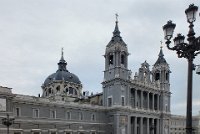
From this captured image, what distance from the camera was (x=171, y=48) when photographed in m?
14.7

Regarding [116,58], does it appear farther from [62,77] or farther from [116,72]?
[62,77]

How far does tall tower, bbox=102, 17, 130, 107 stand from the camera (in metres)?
68.8

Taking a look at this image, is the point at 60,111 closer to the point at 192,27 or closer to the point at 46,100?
the point at 46,100

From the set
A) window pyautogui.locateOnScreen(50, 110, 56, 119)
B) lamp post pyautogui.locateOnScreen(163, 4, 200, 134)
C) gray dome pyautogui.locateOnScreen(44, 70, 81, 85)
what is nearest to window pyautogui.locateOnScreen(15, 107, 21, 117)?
window pyautogui.locateOnScreen(50, 110, 56, 119)

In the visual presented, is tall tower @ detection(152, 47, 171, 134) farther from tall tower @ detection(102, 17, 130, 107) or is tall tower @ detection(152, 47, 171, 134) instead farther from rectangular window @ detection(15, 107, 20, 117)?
rectangular window @ detection(15, 107, 20, 117)

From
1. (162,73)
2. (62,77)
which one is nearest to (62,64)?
(62,77)

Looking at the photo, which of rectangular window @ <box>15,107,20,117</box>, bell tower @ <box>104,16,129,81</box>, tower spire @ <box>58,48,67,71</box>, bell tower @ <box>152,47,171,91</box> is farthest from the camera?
tower spire @ <box>58,48,67,71</box>

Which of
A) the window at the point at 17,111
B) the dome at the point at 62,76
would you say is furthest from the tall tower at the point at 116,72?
the dome at the point at 62,76

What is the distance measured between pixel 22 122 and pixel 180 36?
4393cm

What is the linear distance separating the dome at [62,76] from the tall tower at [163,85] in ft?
82.3

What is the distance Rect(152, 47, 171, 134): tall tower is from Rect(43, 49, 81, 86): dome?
2510 cm

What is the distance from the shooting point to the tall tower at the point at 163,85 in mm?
81062

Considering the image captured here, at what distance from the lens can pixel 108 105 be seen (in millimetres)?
70250

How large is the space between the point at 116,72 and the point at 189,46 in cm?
5506
